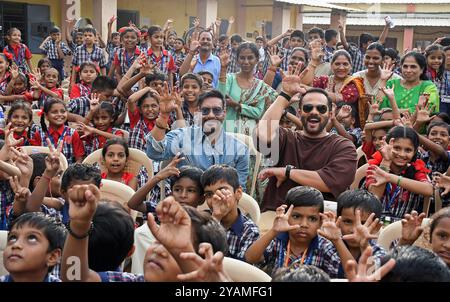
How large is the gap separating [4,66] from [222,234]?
4524 millimetres

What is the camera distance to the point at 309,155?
3219 millimetres

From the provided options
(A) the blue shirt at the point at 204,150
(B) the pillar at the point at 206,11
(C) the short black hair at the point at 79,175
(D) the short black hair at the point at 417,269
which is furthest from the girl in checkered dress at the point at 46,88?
(B) the pillar at the point at 206,11

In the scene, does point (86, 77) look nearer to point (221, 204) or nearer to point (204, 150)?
point (204, 150)

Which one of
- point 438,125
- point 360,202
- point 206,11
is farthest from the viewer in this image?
point 206,11

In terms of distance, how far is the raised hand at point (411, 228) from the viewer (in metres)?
2.25

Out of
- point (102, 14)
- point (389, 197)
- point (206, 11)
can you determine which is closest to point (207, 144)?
point (389, 197)

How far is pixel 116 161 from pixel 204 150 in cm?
59

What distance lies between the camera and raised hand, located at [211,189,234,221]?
2.48 m

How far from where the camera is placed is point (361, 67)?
24.0 feet

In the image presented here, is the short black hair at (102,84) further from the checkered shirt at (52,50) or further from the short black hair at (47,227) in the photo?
the checkered shirt at (52,50)

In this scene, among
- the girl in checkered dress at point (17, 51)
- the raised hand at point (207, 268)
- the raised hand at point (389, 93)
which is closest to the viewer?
the raised hand at point (207, 268)

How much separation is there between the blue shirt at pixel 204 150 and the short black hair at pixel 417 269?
1853mm

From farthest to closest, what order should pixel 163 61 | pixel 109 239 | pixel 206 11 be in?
pixel 206 11 < pixel 163 61 < pixel 109 239

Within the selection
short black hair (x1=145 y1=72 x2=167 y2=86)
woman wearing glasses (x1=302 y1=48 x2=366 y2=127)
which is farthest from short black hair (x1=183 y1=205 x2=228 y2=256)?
short black hair (x1=145 y1=72 x2=167 y2=86)
